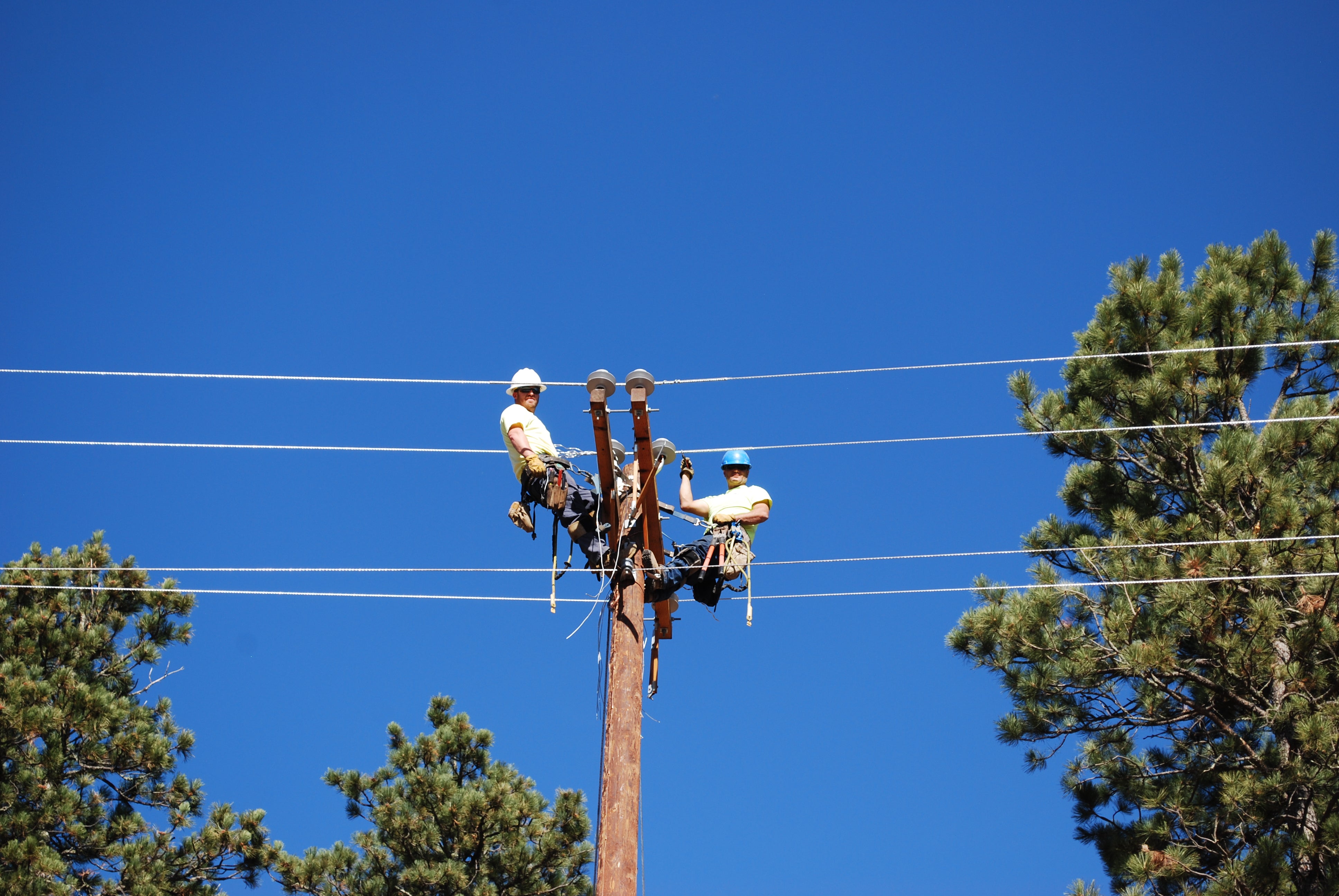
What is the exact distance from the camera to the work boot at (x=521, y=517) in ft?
24.5

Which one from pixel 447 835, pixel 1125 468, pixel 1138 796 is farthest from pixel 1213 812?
pixel 447 835

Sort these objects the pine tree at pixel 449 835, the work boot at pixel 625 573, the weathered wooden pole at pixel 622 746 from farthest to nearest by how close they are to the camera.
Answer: the pine tree at pixel 449 835 → the work boot at pixel 625 573 → the weathered wooden pole at pixel 622 746

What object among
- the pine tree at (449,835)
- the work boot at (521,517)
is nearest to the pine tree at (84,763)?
Answer: the pine tree at (449,835)

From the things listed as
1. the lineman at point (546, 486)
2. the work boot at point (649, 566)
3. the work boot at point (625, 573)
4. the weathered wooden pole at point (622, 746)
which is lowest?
the weathered wooden pole at point (622, 746)

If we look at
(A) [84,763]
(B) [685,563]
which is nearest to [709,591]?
(B) [685,563]

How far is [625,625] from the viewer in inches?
270

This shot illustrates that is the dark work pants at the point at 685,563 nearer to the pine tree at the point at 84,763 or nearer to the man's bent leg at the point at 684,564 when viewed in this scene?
the man's bent leg at the point at 684,564

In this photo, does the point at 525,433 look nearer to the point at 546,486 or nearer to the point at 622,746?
the point at 546,486

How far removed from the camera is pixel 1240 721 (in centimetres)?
952

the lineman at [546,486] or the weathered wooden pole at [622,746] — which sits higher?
the lineman at [546,486]

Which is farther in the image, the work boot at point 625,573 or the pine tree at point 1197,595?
the pine tree at point 1197,595

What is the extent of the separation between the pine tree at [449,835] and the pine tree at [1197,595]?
4196mm

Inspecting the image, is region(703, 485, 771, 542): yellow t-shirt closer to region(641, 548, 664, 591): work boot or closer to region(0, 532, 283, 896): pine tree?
region(641, 548, 664, 591): work boot

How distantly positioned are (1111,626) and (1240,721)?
1.32 meters
